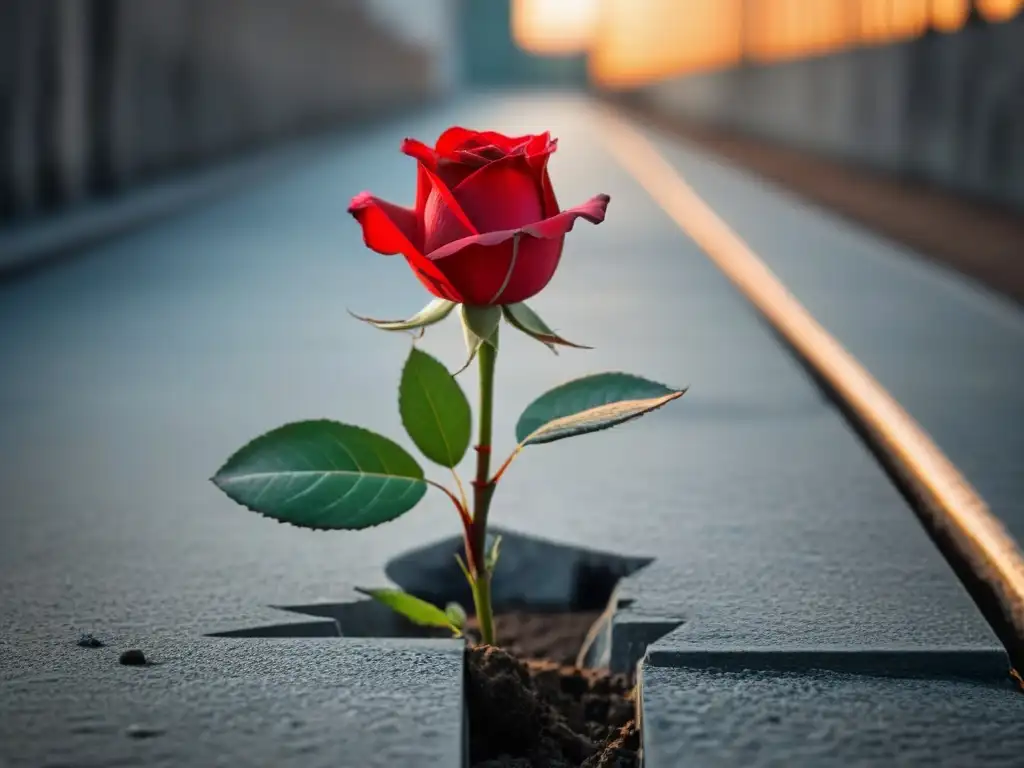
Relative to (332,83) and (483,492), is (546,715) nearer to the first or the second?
(483,492)

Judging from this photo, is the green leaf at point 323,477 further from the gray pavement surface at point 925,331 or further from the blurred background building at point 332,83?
the blurred background building at point 332,83

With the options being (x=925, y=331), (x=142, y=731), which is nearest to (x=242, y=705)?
(x=142, y=731)

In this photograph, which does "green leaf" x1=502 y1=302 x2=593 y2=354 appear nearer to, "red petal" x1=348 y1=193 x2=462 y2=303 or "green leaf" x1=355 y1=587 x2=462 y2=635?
"red petal" x1=348 y1=193 x2=462 y2=303

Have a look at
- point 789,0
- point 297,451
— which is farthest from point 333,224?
point 789,0

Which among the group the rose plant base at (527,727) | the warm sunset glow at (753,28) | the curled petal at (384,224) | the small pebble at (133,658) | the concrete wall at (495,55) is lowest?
the rose plant base at (527,727)

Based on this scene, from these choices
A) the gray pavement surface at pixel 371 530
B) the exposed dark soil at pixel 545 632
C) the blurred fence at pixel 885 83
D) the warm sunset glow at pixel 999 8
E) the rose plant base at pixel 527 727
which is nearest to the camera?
the rose plant base at pixel 527 727

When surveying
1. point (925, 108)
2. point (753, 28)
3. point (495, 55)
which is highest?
point (495, 55)

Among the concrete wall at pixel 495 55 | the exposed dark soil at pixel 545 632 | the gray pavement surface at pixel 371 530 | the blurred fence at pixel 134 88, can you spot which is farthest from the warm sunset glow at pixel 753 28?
the concrete wall at pixel 495 55
